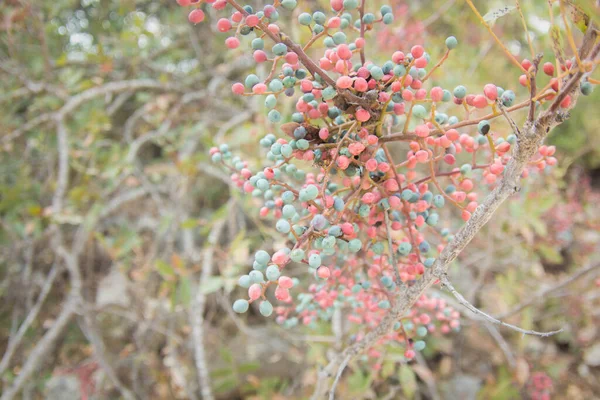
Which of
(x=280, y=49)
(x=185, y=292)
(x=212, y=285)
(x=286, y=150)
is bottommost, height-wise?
(x=185, y=292)

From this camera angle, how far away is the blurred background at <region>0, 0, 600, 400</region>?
189 cm

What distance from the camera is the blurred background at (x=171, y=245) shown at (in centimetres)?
189

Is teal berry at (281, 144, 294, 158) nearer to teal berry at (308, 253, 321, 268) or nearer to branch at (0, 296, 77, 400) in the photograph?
teal berry at (308, 253, 321, 268)

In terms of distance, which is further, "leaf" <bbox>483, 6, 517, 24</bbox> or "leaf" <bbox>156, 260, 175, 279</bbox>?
"leaf" <bbox>156, 260, 175, 279</bbox>

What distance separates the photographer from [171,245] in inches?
78.5

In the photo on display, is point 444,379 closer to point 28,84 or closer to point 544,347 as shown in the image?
point 544,347

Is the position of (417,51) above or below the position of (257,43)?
above

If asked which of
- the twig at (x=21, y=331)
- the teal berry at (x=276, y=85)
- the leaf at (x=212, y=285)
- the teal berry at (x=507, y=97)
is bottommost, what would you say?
the twig at (x=21, y=331)

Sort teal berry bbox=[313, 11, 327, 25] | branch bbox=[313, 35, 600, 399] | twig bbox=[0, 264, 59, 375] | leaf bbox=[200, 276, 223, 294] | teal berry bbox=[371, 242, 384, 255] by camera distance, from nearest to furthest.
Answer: branch bbox=[313, 35, 600, 399], teal berry bbox=[313, 11, 327, 25], teal berry bbox=[371, 242, 384, 255], leaf bbox=[200, 276, 223, 294], twig bbox=[0, 264, 59, 375]

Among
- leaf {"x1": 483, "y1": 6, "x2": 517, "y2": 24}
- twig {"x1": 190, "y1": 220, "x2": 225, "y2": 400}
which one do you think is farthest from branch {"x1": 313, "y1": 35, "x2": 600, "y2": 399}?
twig {"x1": 190, "y1": 220, "x2": 225, "y2": 400}

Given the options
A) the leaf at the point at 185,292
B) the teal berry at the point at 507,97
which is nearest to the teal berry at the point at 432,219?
the teal berry at the point at 507,97

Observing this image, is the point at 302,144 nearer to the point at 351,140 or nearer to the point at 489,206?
the point at 351,140

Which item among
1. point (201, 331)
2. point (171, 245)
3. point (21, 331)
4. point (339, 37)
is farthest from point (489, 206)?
point (21, 331)

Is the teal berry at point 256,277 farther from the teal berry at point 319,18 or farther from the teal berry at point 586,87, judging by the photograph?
the teal berry at point 586,87
